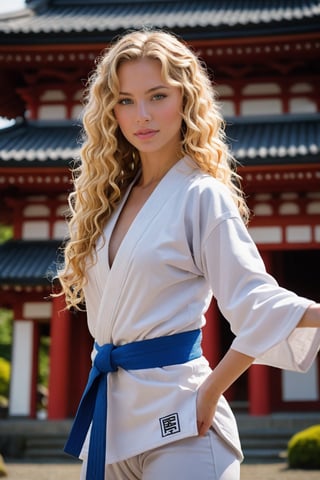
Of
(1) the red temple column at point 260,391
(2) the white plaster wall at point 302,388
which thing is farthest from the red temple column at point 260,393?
(2) the white plaster wall at point 302,388

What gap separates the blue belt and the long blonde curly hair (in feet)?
0.90

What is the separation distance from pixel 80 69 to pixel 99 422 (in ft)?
37.4

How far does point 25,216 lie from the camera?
1149 centimetres

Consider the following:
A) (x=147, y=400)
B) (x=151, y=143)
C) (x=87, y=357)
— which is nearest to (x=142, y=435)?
(x=147, y=400)

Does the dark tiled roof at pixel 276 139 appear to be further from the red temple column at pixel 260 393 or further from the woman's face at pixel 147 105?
the woman's face at pixel 147 105

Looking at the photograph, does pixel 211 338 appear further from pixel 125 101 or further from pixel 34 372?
pixel 125 101

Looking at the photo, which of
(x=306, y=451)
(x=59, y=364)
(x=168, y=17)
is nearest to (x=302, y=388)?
(x=306, y=451)

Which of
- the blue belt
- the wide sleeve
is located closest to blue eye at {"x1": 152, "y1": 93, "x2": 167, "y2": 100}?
the wide sleeve

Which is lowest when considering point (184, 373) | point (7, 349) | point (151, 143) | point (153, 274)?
point (7, 349)

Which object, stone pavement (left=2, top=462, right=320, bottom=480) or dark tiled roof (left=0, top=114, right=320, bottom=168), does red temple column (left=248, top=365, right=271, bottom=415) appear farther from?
dark tiled roof (left=0, top=114, right=320, bottom=168)

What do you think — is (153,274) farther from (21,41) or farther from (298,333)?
(21,41)

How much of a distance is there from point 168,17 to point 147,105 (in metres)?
13.0

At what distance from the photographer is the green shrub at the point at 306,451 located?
7.97 meters

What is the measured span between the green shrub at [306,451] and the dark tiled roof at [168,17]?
645cm
